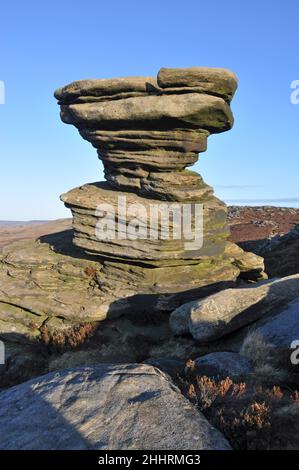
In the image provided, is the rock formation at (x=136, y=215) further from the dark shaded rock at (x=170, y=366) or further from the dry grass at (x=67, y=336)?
the dark shaded rock at (x=170, y=366)

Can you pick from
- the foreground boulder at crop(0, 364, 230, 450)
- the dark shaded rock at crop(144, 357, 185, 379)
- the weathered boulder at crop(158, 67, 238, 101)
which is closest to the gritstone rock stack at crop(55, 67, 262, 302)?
the weathered boulder at crop(158, 67, 238, 101)

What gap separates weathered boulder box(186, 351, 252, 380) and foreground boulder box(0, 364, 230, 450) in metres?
2.18

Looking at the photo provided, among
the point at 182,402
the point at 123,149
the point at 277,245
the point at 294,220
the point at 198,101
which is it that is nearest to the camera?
the point at 182,402

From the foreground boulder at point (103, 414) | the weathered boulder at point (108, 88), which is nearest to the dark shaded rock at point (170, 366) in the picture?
the foreground boulder at point (103, 414)

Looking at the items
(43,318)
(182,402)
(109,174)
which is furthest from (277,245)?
(182,402)

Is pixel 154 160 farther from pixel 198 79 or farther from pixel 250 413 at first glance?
pixel 250 413

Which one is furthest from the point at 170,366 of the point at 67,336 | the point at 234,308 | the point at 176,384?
the point at 67,336

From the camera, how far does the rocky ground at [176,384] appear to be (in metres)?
7.35

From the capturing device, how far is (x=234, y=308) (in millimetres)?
16609

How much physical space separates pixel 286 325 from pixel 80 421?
7514mm

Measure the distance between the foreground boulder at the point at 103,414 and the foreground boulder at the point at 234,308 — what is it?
720cm

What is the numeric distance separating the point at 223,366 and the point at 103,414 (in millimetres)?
4675
